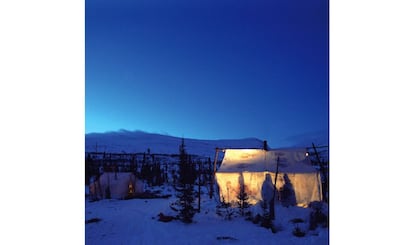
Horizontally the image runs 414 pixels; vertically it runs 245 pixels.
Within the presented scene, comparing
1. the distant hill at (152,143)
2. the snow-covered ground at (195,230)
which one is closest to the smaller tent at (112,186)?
the snow-covered ground at (195,230)

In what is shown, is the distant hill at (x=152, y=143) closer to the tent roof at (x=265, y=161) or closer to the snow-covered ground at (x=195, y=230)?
the tent roof at (x=265, y=161)

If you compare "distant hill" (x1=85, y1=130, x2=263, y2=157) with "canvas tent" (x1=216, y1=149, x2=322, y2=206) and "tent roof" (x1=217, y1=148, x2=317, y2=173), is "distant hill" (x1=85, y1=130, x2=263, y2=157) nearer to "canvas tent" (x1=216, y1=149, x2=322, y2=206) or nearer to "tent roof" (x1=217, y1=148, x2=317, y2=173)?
"tent roof" (x1=217, y1=148, x2=317, y2=173)

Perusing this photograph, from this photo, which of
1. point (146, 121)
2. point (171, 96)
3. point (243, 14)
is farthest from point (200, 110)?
point (243, 14)

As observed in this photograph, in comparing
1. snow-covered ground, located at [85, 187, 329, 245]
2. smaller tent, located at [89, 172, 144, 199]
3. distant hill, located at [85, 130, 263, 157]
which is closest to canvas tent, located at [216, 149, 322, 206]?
snow-covered ground, located at [85, 187, 329, 245]

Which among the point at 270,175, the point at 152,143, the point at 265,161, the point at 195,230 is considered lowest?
the point at 195,230

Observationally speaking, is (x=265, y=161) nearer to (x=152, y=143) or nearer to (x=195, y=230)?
(x=195, y=230)

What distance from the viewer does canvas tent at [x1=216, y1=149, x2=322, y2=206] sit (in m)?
6.83

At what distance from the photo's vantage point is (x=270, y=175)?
675 cm

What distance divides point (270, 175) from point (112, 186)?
4481 mm

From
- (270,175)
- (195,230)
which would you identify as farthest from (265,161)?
(195,230)

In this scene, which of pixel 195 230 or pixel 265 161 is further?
pixel 265 161

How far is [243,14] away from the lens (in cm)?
324
